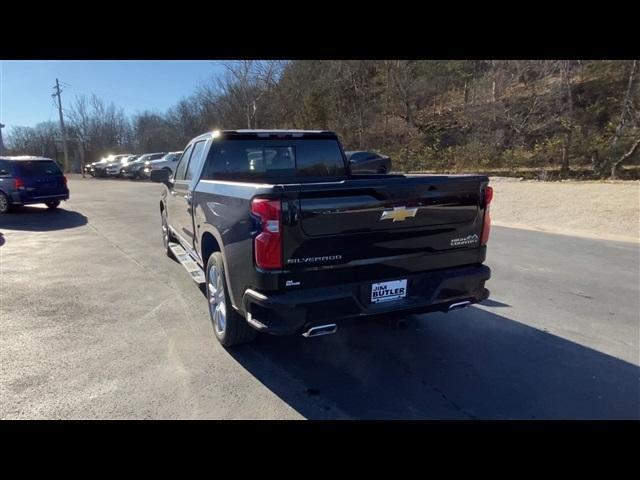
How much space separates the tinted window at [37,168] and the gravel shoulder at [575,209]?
47.9ft

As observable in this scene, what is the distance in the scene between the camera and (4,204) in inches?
489

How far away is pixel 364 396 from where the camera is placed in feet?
9.39

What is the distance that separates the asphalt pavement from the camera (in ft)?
9.02

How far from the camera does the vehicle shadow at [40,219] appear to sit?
10.2 m

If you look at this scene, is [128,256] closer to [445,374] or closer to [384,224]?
[384,224]

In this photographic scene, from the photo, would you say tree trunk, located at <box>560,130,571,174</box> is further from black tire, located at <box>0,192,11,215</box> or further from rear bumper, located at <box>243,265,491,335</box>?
black tire, located at <box>0,192,11,215</box>

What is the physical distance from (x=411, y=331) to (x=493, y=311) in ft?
3.94

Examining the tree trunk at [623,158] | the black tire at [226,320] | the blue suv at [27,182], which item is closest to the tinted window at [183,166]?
the black tire at [226,320]

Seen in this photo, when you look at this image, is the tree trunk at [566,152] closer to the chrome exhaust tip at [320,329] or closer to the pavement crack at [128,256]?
the pavement crack at [128,256]

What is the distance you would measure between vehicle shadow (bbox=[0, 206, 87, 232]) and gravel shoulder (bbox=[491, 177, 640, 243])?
12377mm

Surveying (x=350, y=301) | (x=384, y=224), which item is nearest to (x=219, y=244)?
(x=350, y=301)

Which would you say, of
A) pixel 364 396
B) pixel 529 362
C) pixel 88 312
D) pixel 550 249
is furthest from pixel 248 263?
pixel 550 249

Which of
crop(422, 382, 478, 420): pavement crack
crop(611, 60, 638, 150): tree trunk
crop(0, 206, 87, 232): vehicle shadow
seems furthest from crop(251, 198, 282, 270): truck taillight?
crop(611, 60, 638, 150): tree trunk

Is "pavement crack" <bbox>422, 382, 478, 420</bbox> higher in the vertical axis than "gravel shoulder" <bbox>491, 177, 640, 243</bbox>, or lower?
lower
